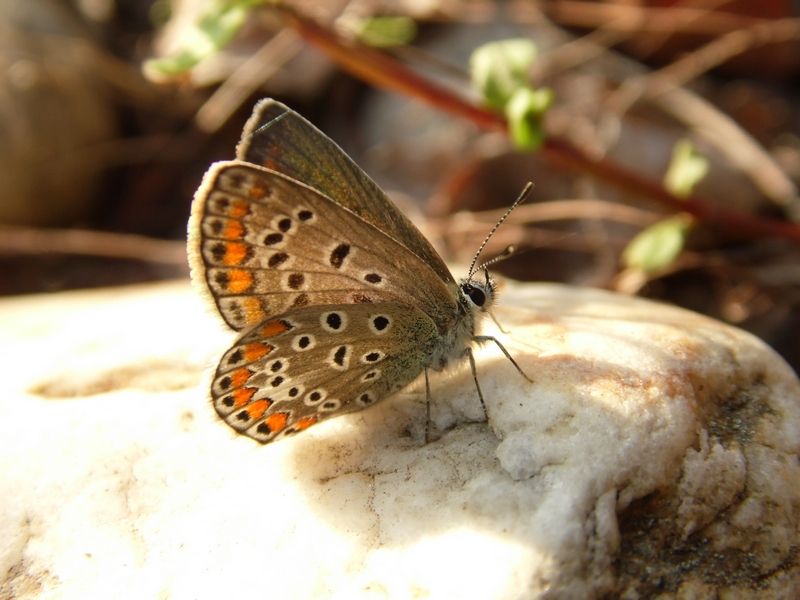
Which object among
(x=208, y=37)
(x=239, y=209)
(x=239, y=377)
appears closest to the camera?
(x=239, y=209)

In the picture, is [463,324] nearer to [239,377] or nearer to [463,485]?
[463,485]

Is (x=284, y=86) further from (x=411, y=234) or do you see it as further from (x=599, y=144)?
(x=411, y=234)

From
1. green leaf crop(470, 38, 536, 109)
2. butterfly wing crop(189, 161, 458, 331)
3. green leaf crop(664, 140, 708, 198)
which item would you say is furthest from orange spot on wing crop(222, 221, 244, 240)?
green leaf crop(664, 140, 708, 198)

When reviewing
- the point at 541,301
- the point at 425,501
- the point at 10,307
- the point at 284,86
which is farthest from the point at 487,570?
the point at 284,86

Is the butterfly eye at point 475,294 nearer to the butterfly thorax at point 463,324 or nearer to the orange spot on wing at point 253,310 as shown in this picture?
the butterfly thorax at point 463,324

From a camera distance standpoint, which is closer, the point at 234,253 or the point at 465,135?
the point at 234,253

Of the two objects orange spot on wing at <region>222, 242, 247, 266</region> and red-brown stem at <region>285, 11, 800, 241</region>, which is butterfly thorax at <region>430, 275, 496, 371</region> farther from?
red-brown stem at <region>285, 11, 800, 241</region>

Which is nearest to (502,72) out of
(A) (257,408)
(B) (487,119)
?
(B) (487,119)

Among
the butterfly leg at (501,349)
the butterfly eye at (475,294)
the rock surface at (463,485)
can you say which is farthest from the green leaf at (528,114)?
the butterfly leg at (501,349)
